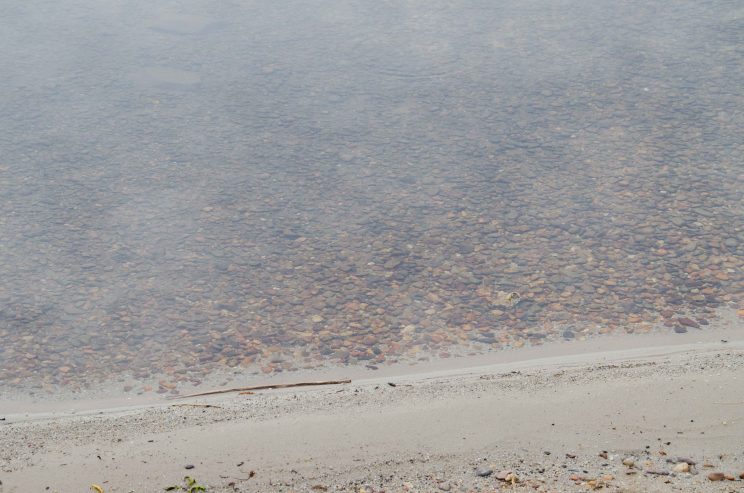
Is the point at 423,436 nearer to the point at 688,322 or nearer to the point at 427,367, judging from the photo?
the point at 427,367

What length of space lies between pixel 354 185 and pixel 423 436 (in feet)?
11.6

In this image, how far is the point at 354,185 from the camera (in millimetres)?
7246

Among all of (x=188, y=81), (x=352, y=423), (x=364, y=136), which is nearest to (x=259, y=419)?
(x=352, y=423)

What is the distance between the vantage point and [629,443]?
155 inches

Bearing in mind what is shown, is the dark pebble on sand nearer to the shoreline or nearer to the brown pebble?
the shoreline

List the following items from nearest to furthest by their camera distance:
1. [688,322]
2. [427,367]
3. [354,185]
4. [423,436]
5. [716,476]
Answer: [716,476] < [423,436] < [427,367] < [688,322] < [354,185]

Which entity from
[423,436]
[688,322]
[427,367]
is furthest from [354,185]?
[423,436]

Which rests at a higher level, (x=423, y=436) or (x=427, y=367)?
(x=423, y=436)

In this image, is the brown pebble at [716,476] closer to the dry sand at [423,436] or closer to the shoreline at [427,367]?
the dry sand at [423,436]

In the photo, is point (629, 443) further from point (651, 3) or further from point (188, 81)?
point (651, 3)

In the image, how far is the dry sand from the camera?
3738 mm

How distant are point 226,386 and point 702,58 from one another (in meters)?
7.51

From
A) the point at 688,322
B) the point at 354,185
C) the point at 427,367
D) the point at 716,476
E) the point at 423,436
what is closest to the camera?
the point at 716,476

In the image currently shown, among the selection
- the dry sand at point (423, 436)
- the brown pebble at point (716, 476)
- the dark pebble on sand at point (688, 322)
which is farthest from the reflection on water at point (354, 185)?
the brown pebble at point (716, 476)
